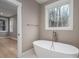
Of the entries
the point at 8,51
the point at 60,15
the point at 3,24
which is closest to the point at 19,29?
the point at 8,51

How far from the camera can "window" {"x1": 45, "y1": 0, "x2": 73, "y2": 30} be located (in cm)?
279

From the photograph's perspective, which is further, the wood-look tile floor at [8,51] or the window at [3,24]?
the window at [3,24]

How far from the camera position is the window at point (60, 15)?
110 inches

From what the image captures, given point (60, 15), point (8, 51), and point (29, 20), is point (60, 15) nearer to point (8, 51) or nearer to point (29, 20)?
point (29, 20)

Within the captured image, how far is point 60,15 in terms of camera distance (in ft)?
10.4

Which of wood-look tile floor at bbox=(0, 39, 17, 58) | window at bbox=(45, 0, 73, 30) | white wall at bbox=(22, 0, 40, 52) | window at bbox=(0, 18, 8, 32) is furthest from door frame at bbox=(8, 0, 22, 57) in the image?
window at bbox=(0, 18, 8, 32)

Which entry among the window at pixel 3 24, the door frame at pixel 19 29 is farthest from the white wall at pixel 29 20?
the window at pixel 3 24

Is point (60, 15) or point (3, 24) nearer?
point (60, 15)

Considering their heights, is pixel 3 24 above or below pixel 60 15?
below

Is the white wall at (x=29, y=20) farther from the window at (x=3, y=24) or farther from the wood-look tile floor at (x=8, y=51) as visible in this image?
the window at (x=3, y=24)

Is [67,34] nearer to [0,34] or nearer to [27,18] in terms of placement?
[27,18]

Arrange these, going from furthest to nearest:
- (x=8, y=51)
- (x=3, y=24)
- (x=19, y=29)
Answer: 1. (x=3, y=24)
2. (x=8, y=51)
3. (x=19, y=29)

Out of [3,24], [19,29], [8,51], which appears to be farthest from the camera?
[3,24]

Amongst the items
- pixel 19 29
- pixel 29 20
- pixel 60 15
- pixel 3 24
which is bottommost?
pixel 19 29
